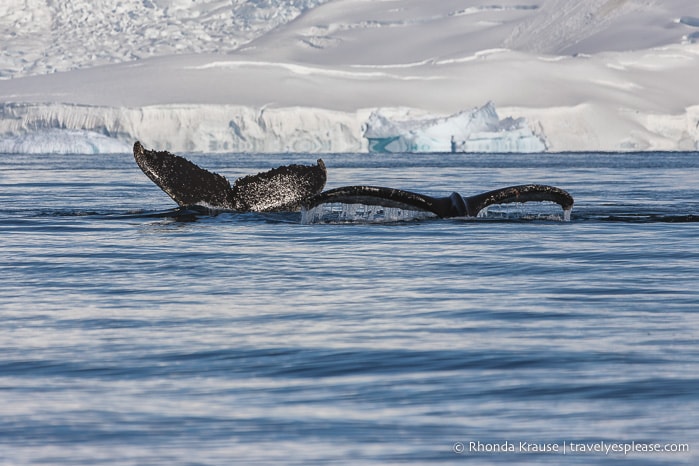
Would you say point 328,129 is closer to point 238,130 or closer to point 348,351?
point 238,130

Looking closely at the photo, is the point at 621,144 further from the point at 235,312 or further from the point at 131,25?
the point at 131,25

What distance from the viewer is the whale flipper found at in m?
12.6

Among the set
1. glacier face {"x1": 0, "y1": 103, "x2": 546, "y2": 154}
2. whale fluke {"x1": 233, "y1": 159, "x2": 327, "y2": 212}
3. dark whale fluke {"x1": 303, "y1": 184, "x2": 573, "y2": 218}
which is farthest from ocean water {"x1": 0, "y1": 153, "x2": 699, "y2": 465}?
glacier face {"x1": 0, "y1": 103, "x2": 546, "y2": 154}

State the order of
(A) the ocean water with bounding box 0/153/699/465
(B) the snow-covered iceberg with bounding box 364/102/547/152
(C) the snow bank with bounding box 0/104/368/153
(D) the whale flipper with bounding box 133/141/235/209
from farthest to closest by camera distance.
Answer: (C) the snow bank with bounding box 0/104/368/153 → (B) the snow-covered iceberg with bounding box 364/102/547/152 → (D) the whale flipper with bounding box 133/141/235/209 → (A) the ocean water with bounding box 0/153/699/465

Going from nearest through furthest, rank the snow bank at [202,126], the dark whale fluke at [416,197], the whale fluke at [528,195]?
the dark whale fluke at [416,197] → the whale fluke at [528,195] → the snow bank at [202,126]

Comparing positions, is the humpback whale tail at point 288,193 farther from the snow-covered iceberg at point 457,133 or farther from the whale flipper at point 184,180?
the snow-covered iceberg at point 457,133

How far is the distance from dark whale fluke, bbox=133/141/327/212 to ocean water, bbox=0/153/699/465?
3.87 feet

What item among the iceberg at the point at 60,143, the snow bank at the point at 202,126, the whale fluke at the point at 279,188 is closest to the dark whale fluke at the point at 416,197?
the whale fluke at the point at 279,188

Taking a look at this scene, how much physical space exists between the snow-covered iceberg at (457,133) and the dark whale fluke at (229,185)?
166 ft

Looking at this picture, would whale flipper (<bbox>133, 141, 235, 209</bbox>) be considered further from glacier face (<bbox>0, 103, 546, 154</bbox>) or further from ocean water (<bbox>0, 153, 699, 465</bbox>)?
glacier face (<bbox>0, 103, 546, 154</bbox>)

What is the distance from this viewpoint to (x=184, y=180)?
13297 millimetres

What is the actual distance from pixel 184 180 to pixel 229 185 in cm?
54

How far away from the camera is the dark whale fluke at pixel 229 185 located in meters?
12.8

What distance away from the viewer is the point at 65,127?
7612cm
